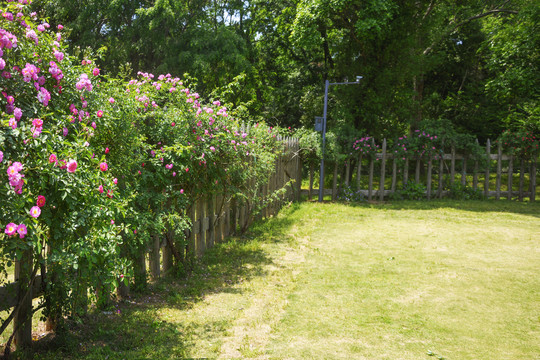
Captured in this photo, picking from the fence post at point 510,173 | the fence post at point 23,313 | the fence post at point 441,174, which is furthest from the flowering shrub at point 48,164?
the fence post at point 510,173

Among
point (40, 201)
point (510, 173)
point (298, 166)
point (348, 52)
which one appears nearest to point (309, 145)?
point (298, 166)

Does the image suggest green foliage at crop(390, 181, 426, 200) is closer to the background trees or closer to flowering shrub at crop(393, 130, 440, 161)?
flowering shrub at crop(393, 130, 440, 161)

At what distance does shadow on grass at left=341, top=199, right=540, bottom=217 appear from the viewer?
11.5 meters

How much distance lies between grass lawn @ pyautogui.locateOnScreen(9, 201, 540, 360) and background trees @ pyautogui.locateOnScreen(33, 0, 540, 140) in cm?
624

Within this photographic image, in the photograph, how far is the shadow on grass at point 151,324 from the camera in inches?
122

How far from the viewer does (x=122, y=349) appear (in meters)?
3.21

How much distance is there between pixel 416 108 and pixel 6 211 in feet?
52.8

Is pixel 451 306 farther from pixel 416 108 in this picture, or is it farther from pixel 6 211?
pixel 416 108

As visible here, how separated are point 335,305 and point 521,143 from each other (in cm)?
1184

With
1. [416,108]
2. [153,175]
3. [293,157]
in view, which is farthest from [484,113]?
[153,175]

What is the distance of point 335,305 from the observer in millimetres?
4371

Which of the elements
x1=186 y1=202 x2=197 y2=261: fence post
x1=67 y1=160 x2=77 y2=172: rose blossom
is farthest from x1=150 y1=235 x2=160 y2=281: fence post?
x1=67 y1=160 x2=77 y2=172: rose blossom

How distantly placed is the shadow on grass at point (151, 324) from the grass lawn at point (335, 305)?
0.01 meters

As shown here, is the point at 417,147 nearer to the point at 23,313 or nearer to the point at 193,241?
the point at 193,241
